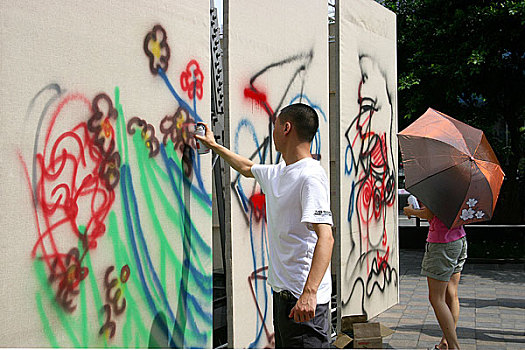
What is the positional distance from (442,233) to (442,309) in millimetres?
612

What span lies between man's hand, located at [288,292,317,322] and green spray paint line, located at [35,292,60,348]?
1.18 metres

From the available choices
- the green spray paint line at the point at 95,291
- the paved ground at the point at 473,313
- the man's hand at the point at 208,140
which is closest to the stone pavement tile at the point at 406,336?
the paved ground at the point at 473,313

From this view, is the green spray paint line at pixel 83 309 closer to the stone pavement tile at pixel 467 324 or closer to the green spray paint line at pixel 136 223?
the green spray paint line at pixel 136 223

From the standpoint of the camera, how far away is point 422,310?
25.7ft

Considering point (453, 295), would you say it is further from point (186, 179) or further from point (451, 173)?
point (186, 179)

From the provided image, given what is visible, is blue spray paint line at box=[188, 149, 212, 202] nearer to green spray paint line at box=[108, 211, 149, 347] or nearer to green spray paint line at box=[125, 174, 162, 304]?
green spray paint line at box=[125, 174, 162, 304]

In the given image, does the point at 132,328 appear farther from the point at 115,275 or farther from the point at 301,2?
the point at 301,2

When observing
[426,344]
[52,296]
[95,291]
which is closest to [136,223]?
[95,291]

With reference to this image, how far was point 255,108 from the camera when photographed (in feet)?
16.6

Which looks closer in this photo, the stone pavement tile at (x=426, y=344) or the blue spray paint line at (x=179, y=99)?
the blue spray paint line at (x=179, y=99)

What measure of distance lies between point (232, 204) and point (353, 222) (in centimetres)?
235

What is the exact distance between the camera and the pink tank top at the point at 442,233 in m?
5.52

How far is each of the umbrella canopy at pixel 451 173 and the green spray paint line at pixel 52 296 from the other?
313cm

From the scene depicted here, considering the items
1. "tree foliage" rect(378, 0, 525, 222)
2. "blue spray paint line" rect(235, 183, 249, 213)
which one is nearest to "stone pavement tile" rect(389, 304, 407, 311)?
"blue spray paint line" rect(235, 183, 249, 213)
